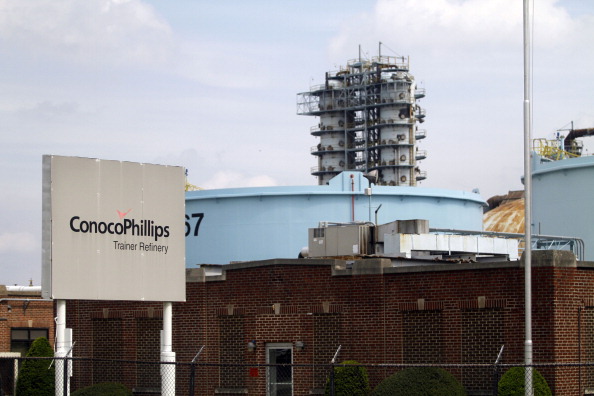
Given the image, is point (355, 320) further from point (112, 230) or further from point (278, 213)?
point (278, 213)

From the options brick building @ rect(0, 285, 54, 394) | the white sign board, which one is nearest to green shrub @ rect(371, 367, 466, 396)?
the white sign board

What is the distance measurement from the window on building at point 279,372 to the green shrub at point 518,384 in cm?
799

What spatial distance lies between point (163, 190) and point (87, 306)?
36.1 feet

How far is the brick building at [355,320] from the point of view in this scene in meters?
26.9

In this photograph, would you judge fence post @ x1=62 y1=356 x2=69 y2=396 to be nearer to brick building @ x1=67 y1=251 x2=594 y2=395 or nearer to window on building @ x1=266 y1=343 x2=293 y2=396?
brick building @ x1=67 y1=251 x2=594 y2=395

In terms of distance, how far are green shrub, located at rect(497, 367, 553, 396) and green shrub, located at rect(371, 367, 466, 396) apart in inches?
43.1

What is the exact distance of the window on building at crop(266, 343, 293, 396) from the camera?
3169cm

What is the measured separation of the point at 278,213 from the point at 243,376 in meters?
25.8

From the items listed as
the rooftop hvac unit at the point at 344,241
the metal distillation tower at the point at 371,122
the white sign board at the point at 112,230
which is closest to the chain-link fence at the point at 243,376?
the white sign board at the point at 112,230

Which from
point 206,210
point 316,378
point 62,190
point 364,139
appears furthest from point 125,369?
point 364,139

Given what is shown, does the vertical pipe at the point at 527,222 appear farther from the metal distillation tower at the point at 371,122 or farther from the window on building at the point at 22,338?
the metal distillation tower at the point at 371,122

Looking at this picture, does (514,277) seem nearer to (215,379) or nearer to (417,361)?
(417,361)

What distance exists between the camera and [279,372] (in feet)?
106

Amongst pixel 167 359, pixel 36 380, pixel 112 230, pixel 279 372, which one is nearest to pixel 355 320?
pixel 279 372
